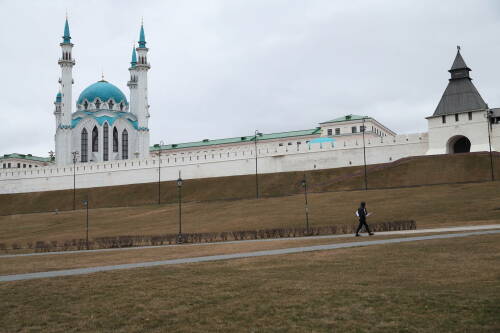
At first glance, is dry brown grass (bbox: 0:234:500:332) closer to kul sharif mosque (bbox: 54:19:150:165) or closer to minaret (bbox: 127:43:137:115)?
kul sharif mosque (bbox: 54:19:150:165)

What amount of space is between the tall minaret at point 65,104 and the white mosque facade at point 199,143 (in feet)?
0.66

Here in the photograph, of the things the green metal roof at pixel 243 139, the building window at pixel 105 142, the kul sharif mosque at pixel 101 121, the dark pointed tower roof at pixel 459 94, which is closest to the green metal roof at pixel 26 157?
the green metal roof at pixel 243 139

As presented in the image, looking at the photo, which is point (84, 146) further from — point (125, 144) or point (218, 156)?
point (218, 156)

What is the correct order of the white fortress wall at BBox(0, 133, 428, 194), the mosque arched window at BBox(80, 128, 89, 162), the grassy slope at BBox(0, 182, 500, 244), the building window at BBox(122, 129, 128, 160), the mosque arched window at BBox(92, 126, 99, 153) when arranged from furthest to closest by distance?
the building window at BBox(122, 129, 128, 160) → the mosque arched window at BBox(92, 126, 99, 153) → the mosque arched window at BBox(80, 128, 89, 162) → the white fortress wall at BBox(0, 133, 428, 194) → the grassy slope at BBox(0, 182, 500, 244)

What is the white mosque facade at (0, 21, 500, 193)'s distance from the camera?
70.9 m

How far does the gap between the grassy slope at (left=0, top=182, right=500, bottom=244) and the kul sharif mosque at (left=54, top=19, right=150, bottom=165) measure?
47110mm

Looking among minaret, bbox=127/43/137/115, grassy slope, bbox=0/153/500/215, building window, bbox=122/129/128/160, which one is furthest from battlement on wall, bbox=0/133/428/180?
minaret, bbox=127/43/137/115

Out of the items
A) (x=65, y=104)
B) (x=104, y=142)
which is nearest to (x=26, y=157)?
(x=104, y=142)

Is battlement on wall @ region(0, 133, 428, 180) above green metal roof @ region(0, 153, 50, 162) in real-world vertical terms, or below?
below

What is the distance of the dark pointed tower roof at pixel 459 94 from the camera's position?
6962cm

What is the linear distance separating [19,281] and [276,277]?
777 cm

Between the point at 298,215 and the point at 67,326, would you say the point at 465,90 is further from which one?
the point at 67,326

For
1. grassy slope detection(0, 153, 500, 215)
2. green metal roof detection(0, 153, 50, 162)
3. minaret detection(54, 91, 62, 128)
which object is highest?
minaret detection(54, 91, 62, 128)

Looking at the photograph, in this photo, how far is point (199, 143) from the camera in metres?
137
